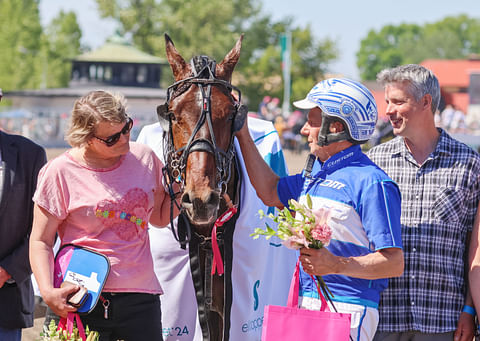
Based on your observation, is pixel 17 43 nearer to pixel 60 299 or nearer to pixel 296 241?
pixel 60 299

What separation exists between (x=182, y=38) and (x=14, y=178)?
4921 centimetres

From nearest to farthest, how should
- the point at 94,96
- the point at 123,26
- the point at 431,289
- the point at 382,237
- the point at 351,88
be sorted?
the point at 382,237 < the point at 351,88 < the point at 94,96 < the point at 431,289 < the point at 123,26

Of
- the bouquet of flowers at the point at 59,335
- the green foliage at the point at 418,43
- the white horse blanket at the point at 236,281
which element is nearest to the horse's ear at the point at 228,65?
the white horse blanket at the point at 236,281

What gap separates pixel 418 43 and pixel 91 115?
131 meters

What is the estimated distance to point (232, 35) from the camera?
5134 centimetres

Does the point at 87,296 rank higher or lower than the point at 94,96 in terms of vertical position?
lower

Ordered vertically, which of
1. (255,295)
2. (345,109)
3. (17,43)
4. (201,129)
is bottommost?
(255,295)

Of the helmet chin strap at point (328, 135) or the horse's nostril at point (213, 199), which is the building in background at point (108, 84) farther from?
the helmet chin strap at point (328, 135)

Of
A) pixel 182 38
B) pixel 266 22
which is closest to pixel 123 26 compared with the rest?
pixel 182 38

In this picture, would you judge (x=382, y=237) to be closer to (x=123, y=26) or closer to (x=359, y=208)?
(x=359, y=208)

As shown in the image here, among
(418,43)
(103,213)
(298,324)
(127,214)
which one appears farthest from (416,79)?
(418,43)

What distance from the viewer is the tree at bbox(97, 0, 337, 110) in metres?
51.2

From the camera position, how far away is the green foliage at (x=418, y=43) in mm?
125688

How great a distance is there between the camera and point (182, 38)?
2040 inches
